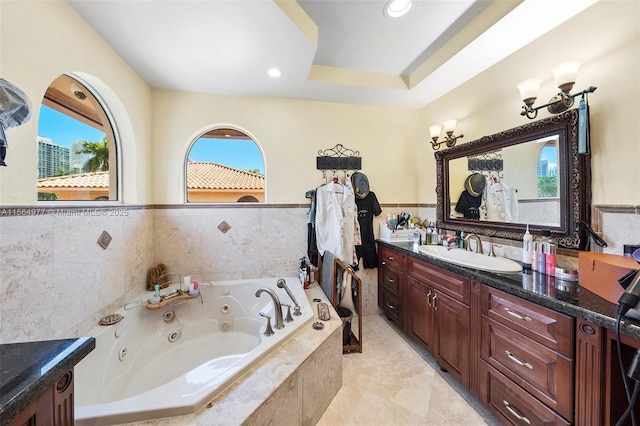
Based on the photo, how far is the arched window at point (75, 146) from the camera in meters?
1.51

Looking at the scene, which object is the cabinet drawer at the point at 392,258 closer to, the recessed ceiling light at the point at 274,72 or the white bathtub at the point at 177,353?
the white bathtub at the point at 177,353

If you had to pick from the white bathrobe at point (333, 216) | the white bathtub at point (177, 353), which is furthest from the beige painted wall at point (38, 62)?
the white bathrobe at point (333, 216)

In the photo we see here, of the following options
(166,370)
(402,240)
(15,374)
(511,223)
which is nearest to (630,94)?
(511,223)

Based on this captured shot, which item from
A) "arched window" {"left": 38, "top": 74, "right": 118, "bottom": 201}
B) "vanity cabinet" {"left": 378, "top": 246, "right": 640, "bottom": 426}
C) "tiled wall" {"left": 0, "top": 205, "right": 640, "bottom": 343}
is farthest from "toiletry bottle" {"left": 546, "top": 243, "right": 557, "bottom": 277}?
"arched window" {"left": 38, "top": 74, "right": 118, "bottom": 201}

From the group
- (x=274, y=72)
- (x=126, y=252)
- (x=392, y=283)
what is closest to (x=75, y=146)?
(x=126, y=252)

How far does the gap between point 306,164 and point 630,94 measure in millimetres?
2334

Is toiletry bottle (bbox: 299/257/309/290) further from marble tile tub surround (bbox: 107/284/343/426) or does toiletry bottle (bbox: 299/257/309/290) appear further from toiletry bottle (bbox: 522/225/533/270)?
toiletry bottle (bbox: 522/225/533/270)

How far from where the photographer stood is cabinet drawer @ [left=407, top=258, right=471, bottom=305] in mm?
1653

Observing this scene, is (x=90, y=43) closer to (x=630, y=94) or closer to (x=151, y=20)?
(x=151, y=20)

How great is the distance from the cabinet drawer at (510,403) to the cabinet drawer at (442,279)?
0.41m

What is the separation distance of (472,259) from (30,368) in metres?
2.40

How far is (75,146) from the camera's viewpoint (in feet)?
5.71

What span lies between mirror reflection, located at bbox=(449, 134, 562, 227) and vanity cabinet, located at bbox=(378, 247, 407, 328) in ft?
2.41

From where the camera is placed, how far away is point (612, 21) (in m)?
1.34
